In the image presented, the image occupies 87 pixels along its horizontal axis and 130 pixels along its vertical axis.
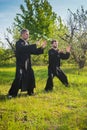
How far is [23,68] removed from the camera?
12.3 metres

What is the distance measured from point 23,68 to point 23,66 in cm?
8

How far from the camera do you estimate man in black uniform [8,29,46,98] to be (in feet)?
39.7

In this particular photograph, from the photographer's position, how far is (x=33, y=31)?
4091cm

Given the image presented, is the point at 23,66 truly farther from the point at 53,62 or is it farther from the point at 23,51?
the point at 53,62

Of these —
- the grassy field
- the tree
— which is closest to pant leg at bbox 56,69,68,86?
the grassy field

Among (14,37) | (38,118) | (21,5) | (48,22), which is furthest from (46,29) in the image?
(38,118)

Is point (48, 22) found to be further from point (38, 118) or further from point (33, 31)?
point (38, 118)

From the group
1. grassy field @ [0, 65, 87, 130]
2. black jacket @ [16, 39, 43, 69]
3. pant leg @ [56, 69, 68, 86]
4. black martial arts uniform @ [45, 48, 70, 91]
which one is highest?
black jacket @ [16, 39, 43, 69]

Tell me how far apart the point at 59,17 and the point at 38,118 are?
34088 mm

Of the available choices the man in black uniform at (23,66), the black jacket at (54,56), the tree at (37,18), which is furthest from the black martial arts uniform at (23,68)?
the tree at (37,18)

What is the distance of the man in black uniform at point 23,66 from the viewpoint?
12.1m

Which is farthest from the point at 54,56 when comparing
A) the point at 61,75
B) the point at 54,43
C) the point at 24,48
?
the point at 24,48

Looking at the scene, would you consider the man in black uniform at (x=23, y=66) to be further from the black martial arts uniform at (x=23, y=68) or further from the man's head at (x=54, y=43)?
the man's head at (x=54, y=43)

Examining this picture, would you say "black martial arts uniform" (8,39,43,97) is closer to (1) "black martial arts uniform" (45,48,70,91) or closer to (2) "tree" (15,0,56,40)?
(1) "black martial arts uniform" (45,48,70,91)
